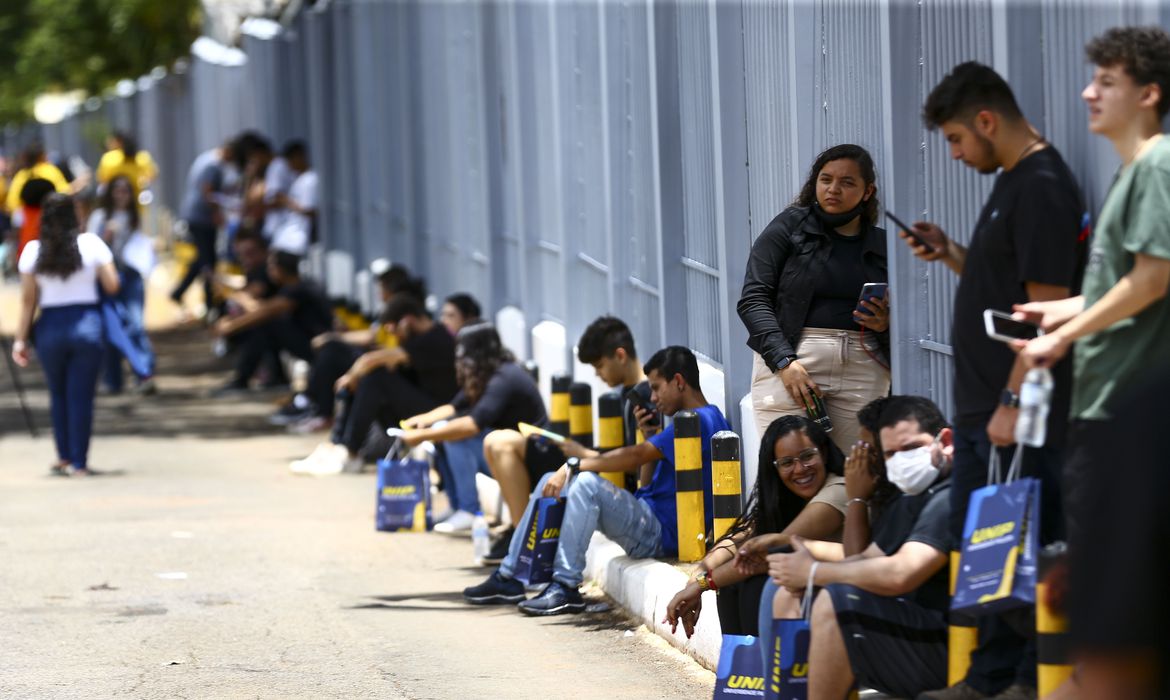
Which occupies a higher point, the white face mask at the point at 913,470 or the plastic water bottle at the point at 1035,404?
the plastic water bottle at the point at 1035,404

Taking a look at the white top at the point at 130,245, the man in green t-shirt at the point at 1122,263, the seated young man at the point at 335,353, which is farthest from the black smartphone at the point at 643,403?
the white top at the point at 130,245

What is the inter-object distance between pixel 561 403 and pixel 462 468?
727 millimetres

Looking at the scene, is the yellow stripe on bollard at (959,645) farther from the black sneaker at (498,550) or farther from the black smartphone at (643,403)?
the black sneaker at (498,550)

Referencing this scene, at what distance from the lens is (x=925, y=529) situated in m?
6.37

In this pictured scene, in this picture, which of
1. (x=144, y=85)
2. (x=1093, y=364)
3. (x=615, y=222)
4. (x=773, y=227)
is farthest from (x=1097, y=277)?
(x=144, y=85)

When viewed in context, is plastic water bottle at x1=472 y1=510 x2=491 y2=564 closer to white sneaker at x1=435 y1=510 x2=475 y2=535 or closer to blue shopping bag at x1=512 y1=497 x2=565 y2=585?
white sneaker at x1=435 y1=510 x2=475 y2=535

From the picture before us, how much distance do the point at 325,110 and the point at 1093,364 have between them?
62.5 feet

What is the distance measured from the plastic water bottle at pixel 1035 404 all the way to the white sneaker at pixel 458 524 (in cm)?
690

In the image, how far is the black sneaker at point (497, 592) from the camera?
9.85 metres

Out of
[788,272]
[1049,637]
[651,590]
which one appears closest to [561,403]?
[651,590]

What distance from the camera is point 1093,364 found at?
Answer: 215 inches

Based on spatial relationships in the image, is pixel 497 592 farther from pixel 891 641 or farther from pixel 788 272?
pixel 891 641

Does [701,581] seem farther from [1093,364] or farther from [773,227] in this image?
[1093,364]

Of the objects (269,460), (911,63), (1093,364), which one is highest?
(911,63)
